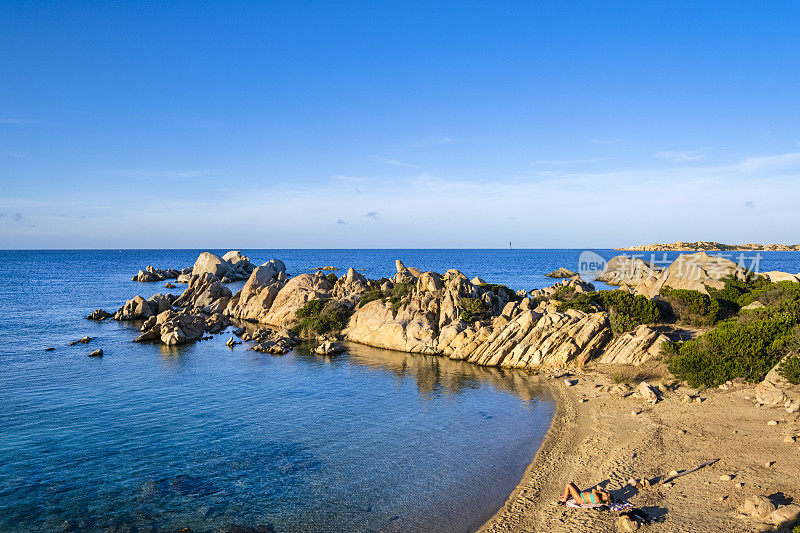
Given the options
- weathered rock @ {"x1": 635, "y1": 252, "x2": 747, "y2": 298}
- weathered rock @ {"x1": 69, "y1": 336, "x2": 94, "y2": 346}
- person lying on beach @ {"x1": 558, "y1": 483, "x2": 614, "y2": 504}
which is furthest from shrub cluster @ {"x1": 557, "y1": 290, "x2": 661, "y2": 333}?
weathered rock @ {"x1": 69, "y1": 336, "x2": 94, "y2": 346}

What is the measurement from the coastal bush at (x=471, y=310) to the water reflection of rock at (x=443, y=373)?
5571mm

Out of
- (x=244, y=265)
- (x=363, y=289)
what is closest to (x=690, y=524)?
(x=363, y=289)

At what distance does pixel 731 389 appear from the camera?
31875 millimetres

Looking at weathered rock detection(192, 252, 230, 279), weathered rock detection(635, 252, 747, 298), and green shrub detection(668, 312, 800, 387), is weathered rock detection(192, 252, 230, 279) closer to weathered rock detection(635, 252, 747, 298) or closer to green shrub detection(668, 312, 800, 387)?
weathered rock detection(635, 252, 747, 298)

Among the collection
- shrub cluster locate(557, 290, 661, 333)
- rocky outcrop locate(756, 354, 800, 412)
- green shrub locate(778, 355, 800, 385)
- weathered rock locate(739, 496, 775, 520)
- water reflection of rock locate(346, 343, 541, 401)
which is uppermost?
shrub cluster locate(557, 290, 661, 333)

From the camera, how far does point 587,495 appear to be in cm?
1923

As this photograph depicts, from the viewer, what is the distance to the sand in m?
18.3

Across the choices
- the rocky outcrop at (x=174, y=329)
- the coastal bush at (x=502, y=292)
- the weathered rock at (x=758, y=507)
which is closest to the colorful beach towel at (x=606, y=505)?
the weathered rock at (x=758, y=507)

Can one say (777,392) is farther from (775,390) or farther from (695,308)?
(695,308)

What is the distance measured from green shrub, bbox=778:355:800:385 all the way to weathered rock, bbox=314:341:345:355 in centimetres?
3903

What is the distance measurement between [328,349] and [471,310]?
Answer: 1647 cm

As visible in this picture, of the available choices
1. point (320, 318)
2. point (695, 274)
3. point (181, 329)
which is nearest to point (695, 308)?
point (695, 274)

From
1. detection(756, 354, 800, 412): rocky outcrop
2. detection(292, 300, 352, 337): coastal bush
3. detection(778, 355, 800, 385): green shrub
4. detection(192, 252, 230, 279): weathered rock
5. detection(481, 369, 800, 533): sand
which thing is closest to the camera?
detection(481, 369, 800, 533): sand

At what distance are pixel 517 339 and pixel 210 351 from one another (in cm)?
3467
